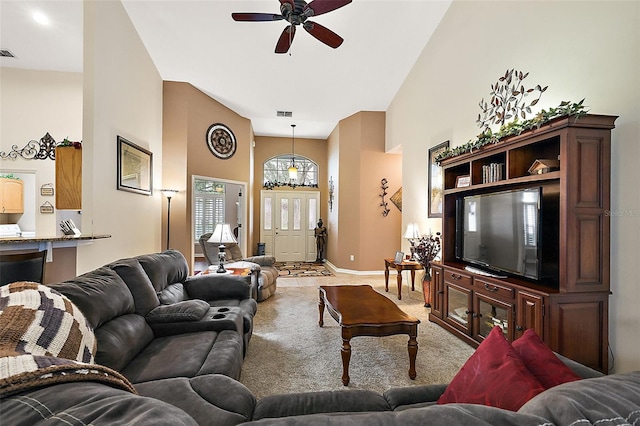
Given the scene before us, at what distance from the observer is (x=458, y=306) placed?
3234 mm

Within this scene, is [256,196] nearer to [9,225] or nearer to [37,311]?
[9,225]

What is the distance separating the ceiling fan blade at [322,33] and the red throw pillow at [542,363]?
129 inches

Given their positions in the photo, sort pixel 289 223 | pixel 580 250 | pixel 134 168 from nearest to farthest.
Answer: pixel 580 250, pixel 134 168, pixel 289 223

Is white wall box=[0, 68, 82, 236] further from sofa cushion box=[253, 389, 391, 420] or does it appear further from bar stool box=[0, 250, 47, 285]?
sofa cushion box=[253, 389, 391, 420]

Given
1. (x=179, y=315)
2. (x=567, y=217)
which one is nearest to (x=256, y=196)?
(x=179, y=315)

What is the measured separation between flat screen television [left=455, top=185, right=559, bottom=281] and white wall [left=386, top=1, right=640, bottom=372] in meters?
0.40

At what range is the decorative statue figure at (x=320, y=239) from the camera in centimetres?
845

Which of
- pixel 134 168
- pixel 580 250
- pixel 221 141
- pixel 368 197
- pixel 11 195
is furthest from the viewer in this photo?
pixel 368 197

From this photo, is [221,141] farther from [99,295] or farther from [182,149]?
[99,295]

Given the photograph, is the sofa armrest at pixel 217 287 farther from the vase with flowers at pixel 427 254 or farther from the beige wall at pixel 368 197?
the beige wall at pixel 368 197

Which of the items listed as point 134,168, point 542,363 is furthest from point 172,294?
point 542,363

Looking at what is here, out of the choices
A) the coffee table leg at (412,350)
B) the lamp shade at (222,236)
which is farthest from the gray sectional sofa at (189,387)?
the coffee table leg at (412,350)

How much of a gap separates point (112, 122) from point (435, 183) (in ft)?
15.0

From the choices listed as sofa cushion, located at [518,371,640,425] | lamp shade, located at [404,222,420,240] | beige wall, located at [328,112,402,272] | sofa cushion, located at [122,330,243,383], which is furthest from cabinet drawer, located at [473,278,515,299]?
beige wall, located at [328,112,402,272]
